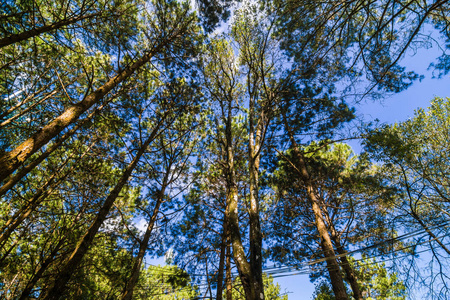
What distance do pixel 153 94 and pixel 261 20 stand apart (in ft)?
14.2

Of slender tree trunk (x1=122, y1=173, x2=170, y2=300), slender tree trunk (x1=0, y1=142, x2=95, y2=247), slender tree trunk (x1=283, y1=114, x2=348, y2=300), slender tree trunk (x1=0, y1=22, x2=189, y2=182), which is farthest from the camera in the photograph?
slender tree trunk (x1=283, y1=114, x2=348, y2=300)

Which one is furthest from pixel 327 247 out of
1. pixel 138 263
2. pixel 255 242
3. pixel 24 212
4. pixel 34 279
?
pixel 24 212

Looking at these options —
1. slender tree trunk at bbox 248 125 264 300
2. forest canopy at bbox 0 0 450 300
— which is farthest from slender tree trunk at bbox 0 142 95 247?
slender tree trunk at bbox 248 125 264 300

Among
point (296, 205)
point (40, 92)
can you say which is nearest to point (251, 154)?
point (296, 205)

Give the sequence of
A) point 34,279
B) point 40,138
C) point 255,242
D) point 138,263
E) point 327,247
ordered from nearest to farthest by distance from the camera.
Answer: point 40,138 → point 255,242 → point 34,279 → point 138,263 → point 327,247

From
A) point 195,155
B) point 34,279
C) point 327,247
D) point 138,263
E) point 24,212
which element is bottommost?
point 34,279

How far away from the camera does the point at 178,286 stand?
631cm

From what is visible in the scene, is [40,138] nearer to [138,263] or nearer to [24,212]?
[24,212]

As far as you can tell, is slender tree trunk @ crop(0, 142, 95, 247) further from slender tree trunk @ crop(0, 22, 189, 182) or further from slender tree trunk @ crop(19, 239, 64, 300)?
slender tree trunk @ crop(0, 22, 189, 182)

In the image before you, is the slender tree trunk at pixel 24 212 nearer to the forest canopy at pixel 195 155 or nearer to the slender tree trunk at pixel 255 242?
the forest canopy at pixel 195 155

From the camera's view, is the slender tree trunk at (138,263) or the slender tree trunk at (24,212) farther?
the slender tree trunk at (138,263)

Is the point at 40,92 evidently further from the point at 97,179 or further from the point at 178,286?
the point at 178,286

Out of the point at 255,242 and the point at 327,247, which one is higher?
the point at 327,247

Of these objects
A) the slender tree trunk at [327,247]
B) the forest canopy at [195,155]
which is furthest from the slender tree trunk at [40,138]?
the slender tree trunk at [327,247]
